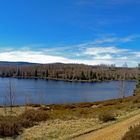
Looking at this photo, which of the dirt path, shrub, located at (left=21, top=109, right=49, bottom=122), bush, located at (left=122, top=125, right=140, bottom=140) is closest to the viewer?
bush, located at (left=122, top=125, right=140, bottom=140)

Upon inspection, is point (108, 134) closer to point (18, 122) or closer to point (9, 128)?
point (9, 128)

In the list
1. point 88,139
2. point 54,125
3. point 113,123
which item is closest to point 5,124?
point 54,125

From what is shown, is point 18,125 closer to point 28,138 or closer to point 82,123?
point 28,138

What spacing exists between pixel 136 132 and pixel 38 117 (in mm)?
11985

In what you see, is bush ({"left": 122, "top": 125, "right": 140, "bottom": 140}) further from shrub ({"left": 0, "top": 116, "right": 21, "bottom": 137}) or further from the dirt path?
shrub ({"left": 0, "top": 116, "right": 21, "bottom": 137})

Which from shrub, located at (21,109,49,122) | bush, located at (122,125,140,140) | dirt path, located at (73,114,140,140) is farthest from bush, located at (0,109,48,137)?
bush, located at (122,125,140,140)

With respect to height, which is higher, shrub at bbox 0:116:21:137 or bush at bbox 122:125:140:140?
bush at bbox 122:125:140:140

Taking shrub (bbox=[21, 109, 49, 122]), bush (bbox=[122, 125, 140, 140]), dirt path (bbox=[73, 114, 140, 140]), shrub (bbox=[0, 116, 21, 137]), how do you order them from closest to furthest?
→ bush (bbox=[122, 125, 140, 140]) < dirt path (bbox=[73, 114, 140, 140]) < shrub (bbox=[0, 116, 21, 137]) < shrub (bbox=[21, 109, 49, 122])

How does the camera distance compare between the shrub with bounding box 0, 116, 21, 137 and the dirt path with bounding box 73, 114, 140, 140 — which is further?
the shrub with bounding box 0, 116, 21, 137

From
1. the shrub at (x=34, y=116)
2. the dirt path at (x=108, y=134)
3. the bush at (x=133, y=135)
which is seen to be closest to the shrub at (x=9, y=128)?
the shrub at (x=34, y=116)

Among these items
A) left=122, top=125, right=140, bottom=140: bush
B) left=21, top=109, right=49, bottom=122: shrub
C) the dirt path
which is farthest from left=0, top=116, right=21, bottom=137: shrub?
left=122, top=125, right=140, bottom=140: bush

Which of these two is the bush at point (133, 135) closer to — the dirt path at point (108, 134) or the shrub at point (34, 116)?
the dirt path at point (108, 134)

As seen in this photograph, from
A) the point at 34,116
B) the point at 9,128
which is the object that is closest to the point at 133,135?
the point at 9,128

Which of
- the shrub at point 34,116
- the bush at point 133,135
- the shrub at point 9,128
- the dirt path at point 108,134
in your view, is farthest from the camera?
the shrub at point 34,116
